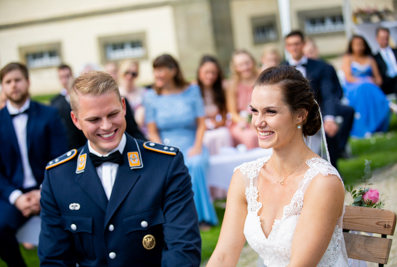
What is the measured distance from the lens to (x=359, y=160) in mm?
7312

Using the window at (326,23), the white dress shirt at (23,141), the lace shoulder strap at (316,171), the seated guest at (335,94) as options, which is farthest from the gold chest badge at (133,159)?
the window at (326,23)

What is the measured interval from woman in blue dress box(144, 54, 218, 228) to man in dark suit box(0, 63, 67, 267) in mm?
1396

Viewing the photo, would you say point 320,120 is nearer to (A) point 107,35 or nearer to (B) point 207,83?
(B) point 207,83

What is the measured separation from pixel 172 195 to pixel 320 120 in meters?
0.96

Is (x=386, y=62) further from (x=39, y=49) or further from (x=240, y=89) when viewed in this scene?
(x=39, y=49)

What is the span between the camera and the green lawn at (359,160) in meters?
4.85

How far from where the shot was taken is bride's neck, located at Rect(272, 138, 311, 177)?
235 cm

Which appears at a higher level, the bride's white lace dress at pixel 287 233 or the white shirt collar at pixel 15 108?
the white shirt collar at pixel 15 108

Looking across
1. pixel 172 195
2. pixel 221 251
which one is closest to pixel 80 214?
pixel 172 195

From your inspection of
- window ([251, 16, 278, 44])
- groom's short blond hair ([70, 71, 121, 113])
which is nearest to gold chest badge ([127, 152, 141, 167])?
groom's short blond hair ([70, 71, 121, 113])

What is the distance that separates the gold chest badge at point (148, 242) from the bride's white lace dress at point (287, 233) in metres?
0.54

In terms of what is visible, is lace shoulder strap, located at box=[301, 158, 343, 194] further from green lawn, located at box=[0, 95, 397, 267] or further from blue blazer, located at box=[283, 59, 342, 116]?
blue blazer, located at box=[283, 59, 342, 116]

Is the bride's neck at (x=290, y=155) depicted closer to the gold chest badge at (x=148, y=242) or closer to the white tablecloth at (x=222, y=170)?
the gold chest badge at (x=148, y=242)

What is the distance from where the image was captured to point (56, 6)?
16625 mm
